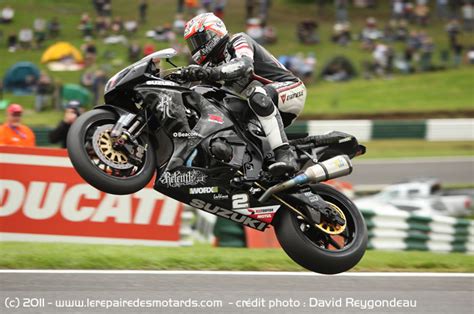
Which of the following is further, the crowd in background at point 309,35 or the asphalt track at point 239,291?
the crowd in background at point 309,35

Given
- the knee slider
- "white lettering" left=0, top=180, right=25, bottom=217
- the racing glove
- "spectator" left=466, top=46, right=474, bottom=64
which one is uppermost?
the racing glove

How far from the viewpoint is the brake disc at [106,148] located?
6.32m

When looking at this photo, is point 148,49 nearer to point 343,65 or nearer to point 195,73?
point 343,65

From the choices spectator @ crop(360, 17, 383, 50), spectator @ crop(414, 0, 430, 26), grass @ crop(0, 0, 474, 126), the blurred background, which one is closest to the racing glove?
the blurred background

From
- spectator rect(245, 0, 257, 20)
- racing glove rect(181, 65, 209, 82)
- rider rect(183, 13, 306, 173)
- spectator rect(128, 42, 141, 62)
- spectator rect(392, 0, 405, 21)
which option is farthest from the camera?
spectator rect(392, 0, 405, 21)

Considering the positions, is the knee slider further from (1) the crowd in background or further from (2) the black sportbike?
(1) the crowd in background

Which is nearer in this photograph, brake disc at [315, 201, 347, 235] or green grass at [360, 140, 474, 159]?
brake disc at [315, 201, 347, 235]

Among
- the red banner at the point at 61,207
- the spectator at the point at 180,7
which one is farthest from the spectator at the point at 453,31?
the red banner at the point at 61,207

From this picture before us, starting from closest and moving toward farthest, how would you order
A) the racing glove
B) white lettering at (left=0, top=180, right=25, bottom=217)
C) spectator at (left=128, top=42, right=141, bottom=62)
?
the racing glove
white lettering at (left=0, top=180, right=25, bottom=217)
spectator at (left=128, top=42, right=141, bottom=62)

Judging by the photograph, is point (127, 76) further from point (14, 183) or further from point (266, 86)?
point (14, 183)

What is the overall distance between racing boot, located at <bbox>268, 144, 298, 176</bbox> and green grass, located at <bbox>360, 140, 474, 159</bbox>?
41.1 feet

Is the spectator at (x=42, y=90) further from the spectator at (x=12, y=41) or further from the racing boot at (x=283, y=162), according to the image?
the racing boot at (x=283, y=162)

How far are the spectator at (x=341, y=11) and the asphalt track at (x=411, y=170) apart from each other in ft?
26.9

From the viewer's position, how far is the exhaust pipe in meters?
6.51
